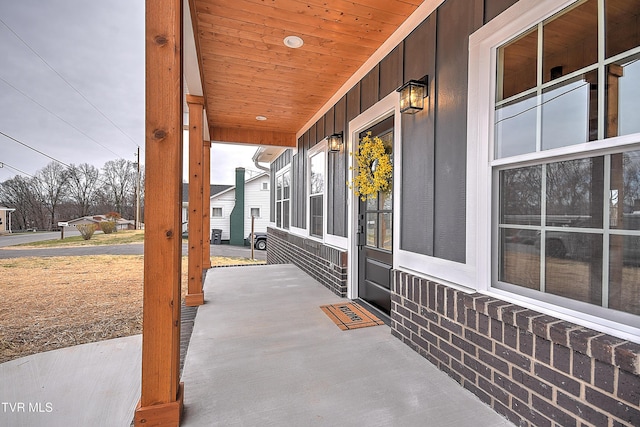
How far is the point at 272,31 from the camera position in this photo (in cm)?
282

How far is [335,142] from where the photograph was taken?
420 centimetres

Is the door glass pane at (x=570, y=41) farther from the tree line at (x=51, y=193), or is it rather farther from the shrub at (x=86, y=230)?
the shrub at (x=86, y=230)

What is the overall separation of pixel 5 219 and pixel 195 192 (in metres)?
2.83

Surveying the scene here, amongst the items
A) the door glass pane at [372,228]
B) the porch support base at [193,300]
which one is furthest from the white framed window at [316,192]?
the porch support base at [193,300]

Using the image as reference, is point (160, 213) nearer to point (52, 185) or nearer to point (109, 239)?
point (52, 185)

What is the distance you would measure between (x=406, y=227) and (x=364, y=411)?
1514 mm

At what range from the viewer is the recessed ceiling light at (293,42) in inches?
115

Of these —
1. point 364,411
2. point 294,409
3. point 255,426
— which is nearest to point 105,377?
point 255,426

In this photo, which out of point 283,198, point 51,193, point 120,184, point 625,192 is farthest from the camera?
point 120,184

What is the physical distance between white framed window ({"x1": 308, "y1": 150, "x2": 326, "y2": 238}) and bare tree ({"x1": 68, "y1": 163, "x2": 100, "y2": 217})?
15.6 ft

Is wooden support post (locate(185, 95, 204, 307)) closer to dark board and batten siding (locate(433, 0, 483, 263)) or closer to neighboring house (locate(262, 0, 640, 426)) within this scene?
neighboring house (locate(262, 0, 640, 426))

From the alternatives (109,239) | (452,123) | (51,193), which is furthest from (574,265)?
(109,239)

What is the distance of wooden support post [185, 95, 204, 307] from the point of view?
359 cm

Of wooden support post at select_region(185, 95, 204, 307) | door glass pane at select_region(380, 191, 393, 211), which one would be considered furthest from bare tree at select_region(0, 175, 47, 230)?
door glass pane at select_region(380, 191, 393, 211)
